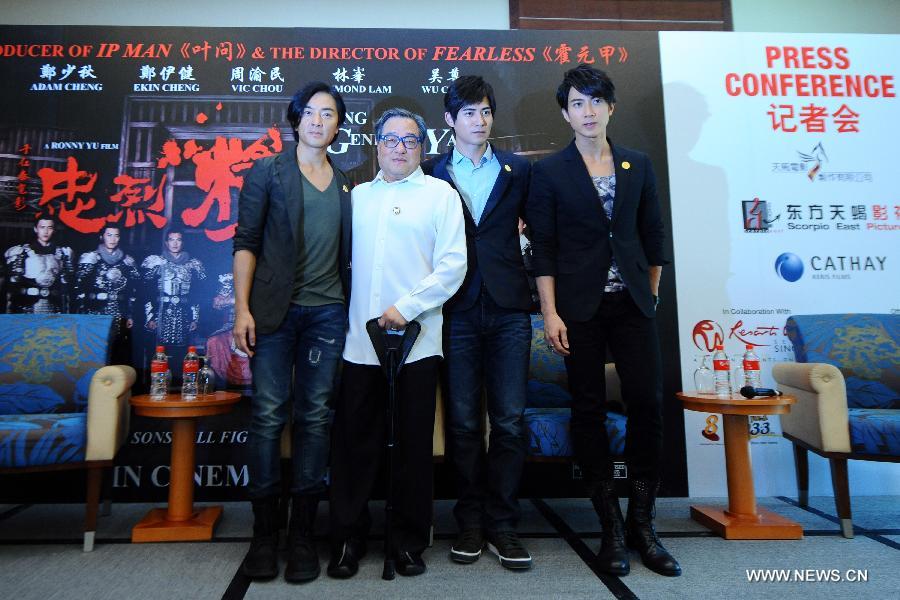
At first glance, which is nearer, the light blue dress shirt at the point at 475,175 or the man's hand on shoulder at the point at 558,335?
the man's hand on shoulder at the point at 558,335

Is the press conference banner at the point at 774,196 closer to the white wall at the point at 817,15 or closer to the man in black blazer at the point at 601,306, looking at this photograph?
the white wall at the point at 817,15

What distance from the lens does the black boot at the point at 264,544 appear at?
5.99ft

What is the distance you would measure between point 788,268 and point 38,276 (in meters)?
4.13

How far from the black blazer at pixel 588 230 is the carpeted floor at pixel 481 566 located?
0.91m

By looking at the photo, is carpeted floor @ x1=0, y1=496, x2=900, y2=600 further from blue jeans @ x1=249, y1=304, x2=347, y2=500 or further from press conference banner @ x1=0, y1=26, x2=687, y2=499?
press conference banner @ x1=0, y1=26, x2=687, y2=499

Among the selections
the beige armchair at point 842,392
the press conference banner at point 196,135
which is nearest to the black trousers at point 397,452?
the press conference banner at point 196,135

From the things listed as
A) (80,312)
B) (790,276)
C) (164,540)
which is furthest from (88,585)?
(790,276)

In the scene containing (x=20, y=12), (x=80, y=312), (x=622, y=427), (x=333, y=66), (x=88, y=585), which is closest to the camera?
(x=88, y=585)

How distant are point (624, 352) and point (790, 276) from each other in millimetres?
1748

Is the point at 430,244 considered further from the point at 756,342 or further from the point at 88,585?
the point at 756,342

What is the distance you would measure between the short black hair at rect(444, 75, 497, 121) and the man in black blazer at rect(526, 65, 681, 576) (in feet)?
1.12

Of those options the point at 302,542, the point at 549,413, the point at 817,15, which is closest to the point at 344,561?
the point at 302,542

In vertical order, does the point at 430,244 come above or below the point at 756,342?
above

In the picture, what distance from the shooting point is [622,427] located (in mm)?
2268
